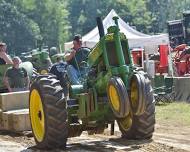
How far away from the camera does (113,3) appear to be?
91125 millimetres

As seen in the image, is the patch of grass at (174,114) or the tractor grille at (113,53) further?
the patch of grass at (174,114)

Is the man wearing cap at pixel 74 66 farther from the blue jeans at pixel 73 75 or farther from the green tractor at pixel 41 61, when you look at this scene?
the green tractor at pixel 41 61

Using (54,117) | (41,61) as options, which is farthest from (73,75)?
(41,61)

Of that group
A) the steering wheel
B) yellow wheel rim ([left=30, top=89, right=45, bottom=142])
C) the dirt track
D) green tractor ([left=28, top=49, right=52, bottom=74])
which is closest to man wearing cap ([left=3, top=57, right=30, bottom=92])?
the dirt track

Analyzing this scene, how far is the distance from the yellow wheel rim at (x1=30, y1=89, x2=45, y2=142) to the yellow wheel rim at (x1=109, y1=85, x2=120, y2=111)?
4.07ft

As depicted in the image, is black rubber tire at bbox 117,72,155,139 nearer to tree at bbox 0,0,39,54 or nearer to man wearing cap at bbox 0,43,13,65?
man wearing cap at bbox 0,43,13,65

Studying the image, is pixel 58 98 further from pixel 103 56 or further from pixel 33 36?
pixel 33 36

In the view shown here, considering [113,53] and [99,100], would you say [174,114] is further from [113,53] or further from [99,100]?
[113,53]

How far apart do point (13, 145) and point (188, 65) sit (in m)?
12.0

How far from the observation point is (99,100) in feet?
29.3


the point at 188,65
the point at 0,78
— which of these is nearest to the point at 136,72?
the point at 0,78

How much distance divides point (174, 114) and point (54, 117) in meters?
5.25

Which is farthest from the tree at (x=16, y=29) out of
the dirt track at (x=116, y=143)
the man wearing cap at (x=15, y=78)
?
the dirt track at (x=116, y=143)

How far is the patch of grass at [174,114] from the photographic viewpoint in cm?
1205
